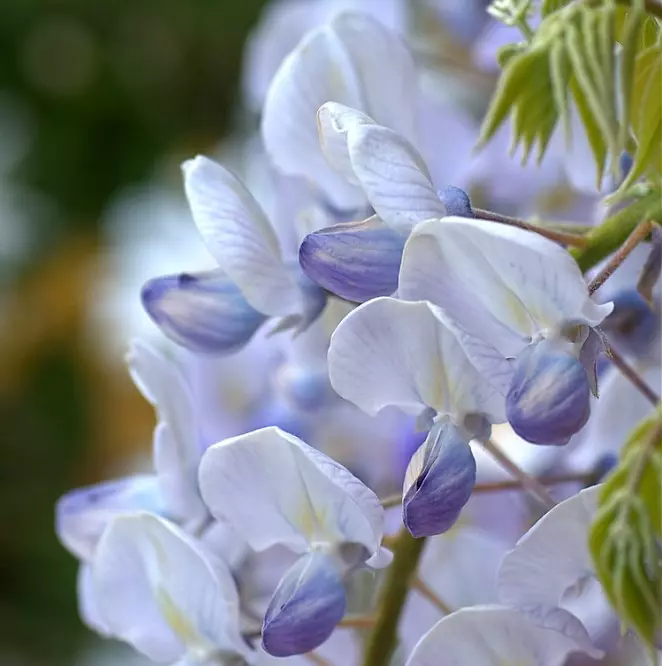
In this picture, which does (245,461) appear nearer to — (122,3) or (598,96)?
(598,96)

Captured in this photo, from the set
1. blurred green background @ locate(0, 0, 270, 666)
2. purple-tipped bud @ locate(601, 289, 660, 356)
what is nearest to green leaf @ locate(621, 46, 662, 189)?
purple-tipped bud @ locate(601, 289, 660, 356)

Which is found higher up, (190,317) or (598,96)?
(598,96)

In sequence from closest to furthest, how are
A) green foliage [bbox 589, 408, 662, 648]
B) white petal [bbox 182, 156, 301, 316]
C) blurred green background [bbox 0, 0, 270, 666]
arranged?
1. green foliage [bbox 589, 408, 662, 648]
2. white petal [bbox 182, 156, 301, 316]
3. blurred green background [bbox 0, 0, 270, 666]

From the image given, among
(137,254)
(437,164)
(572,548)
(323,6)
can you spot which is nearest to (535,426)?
(572,548)

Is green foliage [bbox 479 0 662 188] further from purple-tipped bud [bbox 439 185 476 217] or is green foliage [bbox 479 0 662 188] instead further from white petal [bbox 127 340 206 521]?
white petal [bbox 127 340 206 521]

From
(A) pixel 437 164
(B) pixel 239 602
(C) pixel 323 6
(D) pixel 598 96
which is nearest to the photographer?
(D) pixel 598 96

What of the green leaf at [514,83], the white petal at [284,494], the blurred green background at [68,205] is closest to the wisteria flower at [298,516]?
the white petal at [284,494]

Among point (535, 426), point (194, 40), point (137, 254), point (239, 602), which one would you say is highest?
point (535, 426)

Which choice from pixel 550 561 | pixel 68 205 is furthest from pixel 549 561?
pixel 68 205
